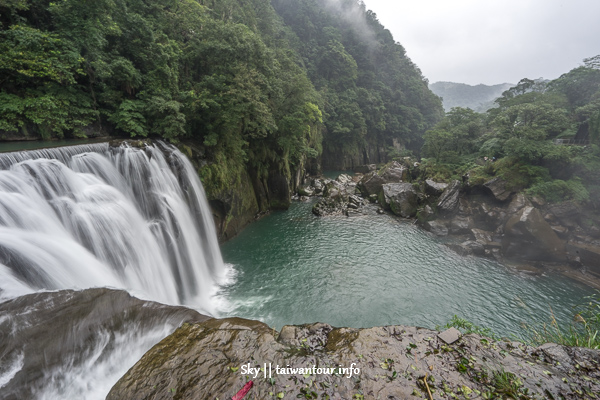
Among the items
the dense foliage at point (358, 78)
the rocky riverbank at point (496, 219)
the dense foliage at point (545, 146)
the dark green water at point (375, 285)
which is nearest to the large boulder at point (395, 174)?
the dense foliage at point (545, 146)

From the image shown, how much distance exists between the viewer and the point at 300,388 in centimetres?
329

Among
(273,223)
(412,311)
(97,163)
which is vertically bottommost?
(412,311)

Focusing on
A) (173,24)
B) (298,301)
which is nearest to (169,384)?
(298,301)

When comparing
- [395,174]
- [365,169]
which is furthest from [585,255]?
[365,169]

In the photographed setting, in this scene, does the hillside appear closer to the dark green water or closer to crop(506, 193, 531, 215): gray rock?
the dark green water

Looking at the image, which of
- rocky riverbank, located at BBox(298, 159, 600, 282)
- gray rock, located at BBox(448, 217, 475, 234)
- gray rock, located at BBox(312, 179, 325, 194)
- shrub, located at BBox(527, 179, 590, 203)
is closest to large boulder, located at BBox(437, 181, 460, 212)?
rocky riverbank, located at BBox(298, 159, 600, 282)

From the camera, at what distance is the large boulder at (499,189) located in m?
15.6

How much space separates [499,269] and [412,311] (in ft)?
22.9

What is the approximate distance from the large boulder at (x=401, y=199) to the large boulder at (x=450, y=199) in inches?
88.2

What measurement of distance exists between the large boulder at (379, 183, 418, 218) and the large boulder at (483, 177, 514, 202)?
5.02 metres

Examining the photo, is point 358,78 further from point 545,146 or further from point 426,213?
point 426,213

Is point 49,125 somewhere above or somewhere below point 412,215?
above

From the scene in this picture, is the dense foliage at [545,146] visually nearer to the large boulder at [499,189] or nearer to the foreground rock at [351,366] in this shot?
the large boulder at [499,189]

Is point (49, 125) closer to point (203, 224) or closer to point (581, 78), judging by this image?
point (203, 224)
